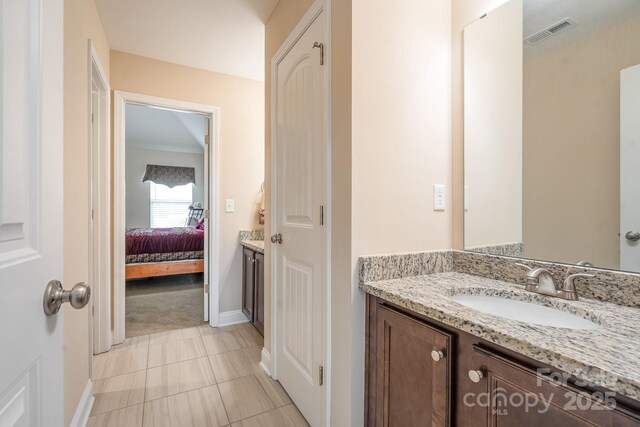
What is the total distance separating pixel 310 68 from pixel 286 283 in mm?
1214

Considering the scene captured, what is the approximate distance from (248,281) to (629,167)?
261 centimetres

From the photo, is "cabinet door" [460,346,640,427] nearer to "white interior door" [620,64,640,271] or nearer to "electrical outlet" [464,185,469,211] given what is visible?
"white interior door" [620,64,640,271]

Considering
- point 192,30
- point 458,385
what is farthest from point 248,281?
point 458,385

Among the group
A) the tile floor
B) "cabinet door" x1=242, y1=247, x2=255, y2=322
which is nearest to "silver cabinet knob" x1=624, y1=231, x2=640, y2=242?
the tile floor

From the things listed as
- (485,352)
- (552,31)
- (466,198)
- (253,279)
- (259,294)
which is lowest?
(259,294)

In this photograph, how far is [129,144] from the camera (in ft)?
21.5

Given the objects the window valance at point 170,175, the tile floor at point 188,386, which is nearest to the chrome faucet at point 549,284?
the tile floor at point 188,386

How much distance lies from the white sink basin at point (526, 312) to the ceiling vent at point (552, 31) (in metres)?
1.03

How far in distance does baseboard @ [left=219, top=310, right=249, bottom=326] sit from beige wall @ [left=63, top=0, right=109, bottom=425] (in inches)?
48.2

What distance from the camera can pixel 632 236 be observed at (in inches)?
36.9

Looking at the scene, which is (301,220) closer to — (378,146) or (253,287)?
(378,146)

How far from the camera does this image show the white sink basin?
0.90 m

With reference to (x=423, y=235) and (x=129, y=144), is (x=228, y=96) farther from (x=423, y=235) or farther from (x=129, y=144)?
(x=129, y=144)

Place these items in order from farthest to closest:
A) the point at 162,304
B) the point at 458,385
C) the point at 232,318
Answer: the point at 162,304 < the point at 232,318 < the point at 458,385
